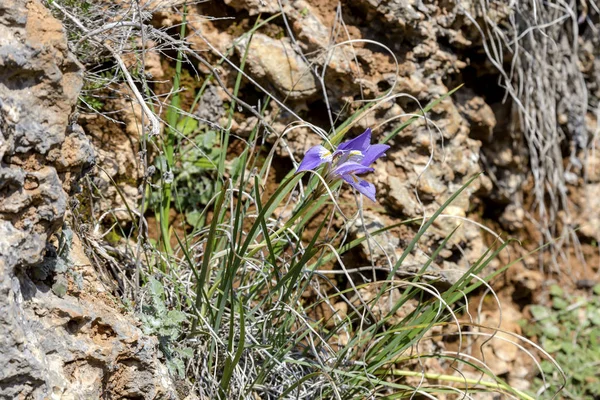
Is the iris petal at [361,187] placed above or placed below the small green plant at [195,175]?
above

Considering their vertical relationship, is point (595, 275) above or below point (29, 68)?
below

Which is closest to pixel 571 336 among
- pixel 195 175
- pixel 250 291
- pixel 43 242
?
pixel 250 291

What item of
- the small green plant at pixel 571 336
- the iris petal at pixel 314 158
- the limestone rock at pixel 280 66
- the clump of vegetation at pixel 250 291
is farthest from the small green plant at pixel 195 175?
the small green plant at pixel 571 336

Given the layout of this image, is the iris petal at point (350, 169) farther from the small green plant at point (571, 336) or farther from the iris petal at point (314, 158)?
the small green plant at point (571, 336)

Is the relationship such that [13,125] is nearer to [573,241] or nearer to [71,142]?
[71,142]

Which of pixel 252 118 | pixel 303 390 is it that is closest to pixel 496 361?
pixel 303 390

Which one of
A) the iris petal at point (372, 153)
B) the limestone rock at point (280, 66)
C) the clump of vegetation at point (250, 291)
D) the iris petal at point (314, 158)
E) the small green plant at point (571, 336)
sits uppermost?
the iris petal at point (372, 153)

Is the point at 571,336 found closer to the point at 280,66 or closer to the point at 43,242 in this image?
the point at 280,66

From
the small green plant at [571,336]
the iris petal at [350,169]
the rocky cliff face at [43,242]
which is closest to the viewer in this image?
the rocky cliff face at [43,242]
